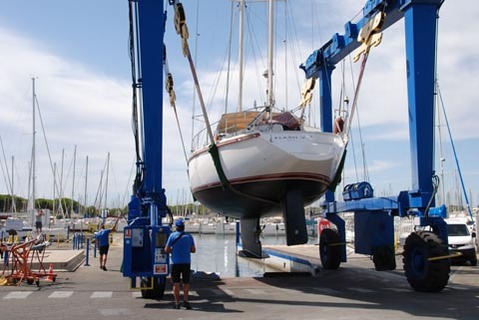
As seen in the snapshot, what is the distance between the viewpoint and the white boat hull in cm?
1332

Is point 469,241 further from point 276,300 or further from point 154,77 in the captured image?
point 154,77

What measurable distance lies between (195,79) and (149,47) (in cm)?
167

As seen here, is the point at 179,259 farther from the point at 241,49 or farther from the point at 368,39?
the point at 241,49

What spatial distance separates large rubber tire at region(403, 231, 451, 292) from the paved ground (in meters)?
0.24

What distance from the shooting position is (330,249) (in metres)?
17.8

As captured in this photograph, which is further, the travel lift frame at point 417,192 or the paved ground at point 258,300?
the travel lift frame at point 417,192

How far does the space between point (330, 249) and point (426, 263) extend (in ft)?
20.3

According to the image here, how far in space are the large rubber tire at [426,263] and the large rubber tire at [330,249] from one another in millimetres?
5052

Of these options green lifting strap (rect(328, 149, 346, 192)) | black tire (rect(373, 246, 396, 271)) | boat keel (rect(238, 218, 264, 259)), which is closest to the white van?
black tire (rect(373, 246, 396, 271))

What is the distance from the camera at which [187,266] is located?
32.2ft

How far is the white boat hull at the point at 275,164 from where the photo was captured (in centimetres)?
1332

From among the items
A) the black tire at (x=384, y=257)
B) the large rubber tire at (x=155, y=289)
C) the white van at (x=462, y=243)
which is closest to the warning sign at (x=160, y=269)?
the large rubber tire at (x=155, y=289)

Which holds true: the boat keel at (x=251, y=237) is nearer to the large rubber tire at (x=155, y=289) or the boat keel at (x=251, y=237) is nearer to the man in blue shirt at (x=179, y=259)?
the large rubber tire at (x=155, y=289)

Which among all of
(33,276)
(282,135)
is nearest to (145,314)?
(33,276)
